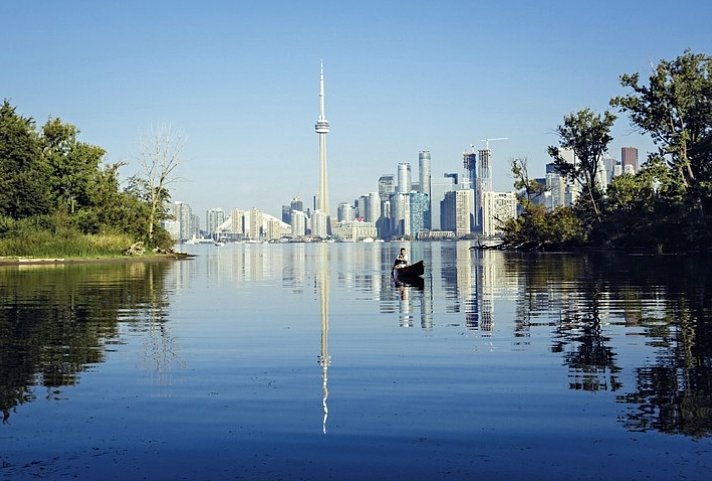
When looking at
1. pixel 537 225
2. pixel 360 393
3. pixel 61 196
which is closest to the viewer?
pixel 360 393

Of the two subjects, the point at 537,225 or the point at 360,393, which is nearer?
the point at 360,393

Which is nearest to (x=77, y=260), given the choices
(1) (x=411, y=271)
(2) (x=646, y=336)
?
(1) (x=411, y=271)

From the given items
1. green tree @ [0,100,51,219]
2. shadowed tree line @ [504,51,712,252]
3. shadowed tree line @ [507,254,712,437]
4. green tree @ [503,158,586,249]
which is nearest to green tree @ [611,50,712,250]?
shadowed tree line @ [504,51,712,252]

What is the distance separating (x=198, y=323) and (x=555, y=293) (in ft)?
53.7

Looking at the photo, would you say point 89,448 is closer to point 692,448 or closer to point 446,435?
point 446,435

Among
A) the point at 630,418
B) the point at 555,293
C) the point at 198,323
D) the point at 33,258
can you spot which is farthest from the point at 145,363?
the point at 33,258

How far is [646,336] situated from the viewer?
19797mm

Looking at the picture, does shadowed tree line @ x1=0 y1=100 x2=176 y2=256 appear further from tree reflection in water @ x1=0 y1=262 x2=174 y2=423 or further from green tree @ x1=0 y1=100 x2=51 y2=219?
tree reflection in water @ x1=0 y1=262 x2=174 y2=423

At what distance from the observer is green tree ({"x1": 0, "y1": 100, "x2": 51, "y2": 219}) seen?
279ft

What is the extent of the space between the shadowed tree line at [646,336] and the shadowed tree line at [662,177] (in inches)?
1738

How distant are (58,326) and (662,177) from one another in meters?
74.0

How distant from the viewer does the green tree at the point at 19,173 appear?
85000mm

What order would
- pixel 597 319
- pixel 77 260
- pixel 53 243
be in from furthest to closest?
pixel 53 243
pixel 77 260
pixel 597 319

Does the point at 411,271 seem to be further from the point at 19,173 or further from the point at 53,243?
the point at 19,173
